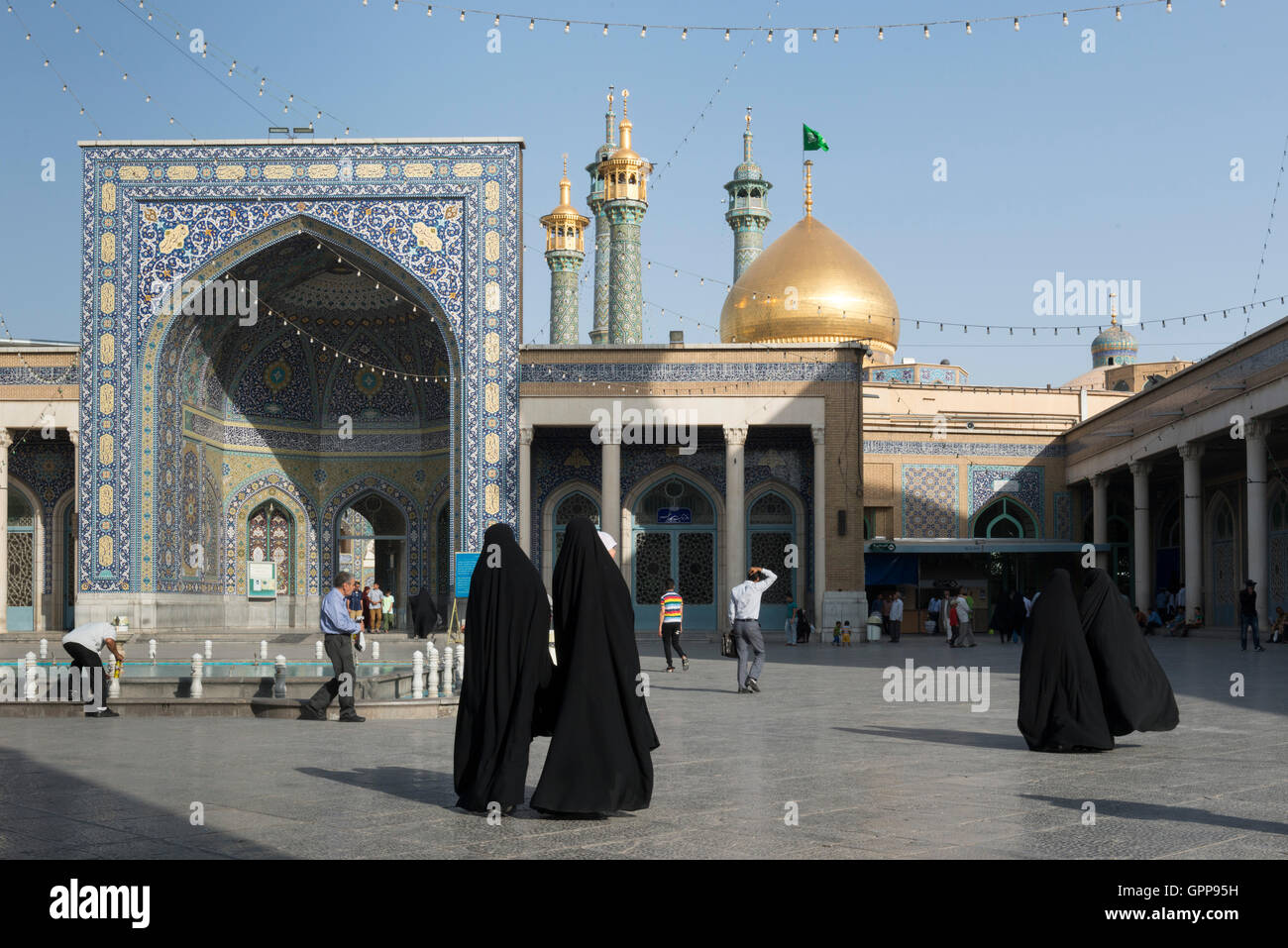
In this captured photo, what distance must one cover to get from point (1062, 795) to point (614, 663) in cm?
187

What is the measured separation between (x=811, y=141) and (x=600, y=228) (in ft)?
29.1

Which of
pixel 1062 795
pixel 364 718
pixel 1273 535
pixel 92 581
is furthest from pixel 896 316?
pixel 1062 795

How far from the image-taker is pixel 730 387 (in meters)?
20.4

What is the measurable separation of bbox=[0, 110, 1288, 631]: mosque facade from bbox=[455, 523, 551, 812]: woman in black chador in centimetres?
1408

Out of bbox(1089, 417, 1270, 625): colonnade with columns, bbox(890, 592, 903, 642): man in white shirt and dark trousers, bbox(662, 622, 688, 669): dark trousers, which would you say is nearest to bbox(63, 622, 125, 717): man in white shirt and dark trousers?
bbox(662, 622, 688, 669): dark trousers

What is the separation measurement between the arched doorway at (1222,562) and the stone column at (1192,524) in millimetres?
3015

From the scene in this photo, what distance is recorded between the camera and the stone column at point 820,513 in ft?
66.4

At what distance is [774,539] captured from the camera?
2155cm

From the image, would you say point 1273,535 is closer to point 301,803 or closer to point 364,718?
point 364,718

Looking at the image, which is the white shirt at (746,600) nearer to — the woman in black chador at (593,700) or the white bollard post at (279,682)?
the white bollard post at (279,682)

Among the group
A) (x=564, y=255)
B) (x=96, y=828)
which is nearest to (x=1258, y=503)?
(x=96, y=828)

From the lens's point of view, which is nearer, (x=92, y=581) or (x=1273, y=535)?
(x=92, y=581)

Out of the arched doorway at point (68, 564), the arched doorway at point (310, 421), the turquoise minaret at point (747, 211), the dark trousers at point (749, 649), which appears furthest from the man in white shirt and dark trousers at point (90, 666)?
the turquoise minaret at point (747, 211)

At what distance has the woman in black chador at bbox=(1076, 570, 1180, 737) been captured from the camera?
709 cm
